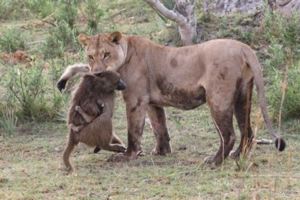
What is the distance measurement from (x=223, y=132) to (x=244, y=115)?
33 cm

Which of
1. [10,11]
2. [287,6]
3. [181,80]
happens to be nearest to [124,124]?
[181,80]

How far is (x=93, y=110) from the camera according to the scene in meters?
7.04

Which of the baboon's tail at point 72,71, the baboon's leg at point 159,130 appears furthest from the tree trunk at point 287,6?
the baboon's tail at point 72,71

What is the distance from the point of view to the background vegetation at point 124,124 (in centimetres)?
621

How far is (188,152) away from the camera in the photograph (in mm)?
7582

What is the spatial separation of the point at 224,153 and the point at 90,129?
1052mm

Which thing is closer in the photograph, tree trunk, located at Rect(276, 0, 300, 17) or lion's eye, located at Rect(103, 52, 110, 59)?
lion's eye, located at Rect(103, 52, 110, 59)

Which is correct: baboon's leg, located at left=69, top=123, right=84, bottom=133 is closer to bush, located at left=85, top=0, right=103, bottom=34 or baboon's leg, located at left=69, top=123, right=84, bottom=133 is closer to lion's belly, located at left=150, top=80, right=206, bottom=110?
lion's belly, located at left=150, top=80, right=206, bottom=110

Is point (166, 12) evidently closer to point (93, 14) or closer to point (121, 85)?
point (121, 85)

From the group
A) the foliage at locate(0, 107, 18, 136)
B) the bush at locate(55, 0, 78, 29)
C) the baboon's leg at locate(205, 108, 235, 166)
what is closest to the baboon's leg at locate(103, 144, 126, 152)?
the baboon's leg at locate(205, 108, 235, 166)

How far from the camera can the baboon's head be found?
7.08 meters

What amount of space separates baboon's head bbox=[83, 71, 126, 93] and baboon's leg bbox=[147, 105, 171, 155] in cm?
56

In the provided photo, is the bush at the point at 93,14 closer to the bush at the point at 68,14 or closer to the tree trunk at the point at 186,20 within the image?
the bush at the point at 68,14

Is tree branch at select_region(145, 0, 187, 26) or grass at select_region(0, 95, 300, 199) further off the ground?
tree branch at select_region(145, 0, 187, 26)
